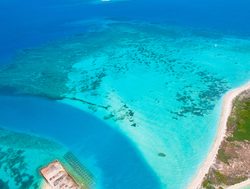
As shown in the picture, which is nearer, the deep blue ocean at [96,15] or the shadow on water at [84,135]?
the shadow on water at [84,135]

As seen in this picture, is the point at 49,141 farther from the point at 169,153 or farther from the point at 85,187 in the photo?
the point at 169,153

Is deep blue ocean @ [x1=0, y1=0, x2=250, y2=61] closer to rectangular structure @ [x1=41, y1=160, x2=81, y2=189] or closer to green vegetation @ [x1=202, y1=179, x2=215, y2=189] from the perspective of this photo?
rectangular structure @ [x1=41, y1=160, x2=81, y2=189]

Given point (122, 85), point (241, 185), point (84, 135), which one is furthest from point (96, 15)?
point (241, 185)

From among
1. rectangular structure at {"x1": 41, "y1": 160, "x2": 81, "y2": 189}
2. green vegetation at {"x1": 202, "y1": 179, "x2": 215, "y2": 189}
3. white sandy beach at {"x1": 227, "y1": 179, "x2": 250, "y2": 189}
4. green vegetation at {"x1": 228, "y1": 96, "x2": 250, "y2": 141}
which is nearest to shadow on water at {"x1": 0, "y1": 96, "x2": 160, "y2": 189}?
rectangular structure at {"x1": 41, "y1": 160, "x2": 81, "y2": 189}

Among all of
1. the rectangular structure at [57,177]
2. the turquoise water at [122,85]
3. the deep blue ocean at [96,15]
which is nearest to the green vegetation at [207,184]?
the turquoise water at [122,85]

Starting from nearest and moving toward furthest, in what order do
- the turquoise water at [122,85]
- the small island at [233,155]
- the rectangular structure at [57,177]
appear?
the rectangular structure at [57,177]
the small island at [233,155]
the turquoise water at [122,85]

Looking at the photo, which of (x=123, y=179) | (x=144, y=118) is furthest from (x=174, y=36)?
(x=123, y=179)

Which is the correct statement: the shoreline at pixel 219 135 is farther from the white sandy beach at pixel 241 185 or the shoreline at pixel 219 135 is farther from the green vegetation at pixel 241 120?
the green vegetation at pixel 241 120
